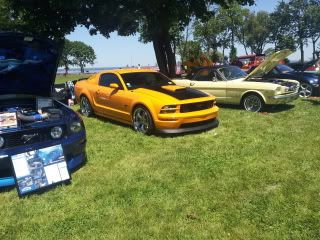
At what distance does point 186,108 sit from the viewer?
305 inches

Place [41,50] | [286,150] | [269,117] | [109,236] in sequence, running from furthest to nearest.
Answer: [269,117] < [286,150] < [41,50] < [109,236]

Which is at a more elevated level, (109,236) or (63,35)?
(63,35)

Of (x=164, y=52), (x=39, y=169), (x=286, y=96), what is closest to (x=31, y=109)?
(x=39, y=169)

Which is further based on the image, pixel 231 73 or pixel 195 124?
pixel 231 73

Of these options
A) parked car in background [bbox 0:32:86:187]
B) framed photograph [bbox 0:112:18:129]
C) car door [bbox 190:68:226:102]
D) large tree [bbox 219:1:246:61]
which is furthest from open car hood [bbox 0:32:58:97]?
large tree [bbox 219:1:246:61]

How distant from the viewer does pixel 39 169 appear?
16.5 ft

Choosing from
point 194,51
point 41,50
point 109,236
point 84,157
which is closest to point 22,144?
point 84,157

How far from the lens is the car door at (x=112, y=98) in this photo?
8.55 m

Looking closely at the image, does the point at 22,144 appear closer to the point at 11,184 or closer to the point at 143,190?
the point at 11,184

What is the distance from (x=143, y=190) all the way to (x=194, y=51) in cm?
3371

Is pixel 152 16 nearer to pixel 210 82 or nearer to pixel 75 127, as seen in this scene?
pixel 210 82

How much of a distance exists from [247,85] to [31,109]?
615 cm

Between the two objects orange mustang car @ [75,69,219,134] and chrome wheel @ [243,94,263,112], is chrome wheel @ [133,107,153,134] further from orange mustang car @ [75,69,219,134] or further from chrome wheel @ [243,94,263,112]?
chrome wheel @ [243,94,263,112]

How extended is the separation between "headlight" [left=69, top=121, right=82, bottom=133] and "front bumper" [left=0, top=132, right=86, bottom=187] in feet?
0.26
